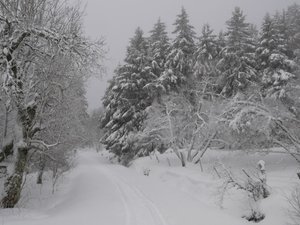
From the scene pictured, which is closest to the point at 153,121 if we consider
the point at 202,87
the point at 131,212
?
the point at 202,87

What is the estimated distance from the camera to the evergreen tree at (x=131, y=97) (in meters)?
34.1

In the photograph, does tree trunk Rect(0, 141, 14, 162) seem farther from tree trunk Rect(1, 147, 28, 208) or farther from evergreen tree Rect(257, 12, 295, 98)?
evergreen tree Rect(257, 12, 295, 98)

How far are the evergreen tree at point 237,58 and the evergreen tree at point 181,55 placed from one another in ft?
15.8

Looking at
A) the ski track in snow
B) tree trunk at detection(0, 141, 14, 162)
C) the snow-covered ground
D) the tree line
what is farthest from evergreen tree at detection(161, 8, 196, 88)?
tree trunk at detection(0, 141, 14, 162)

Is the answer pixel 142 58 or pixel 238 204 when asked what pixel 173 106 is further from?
pixel 238 204

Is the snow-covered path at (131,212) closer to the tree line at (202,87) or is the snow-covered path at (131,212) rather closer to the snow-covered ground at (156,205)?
the snow-covered ground at (156,205)

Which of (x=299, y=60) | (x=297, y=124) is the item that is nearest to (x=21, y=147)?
(x=297, y=124)

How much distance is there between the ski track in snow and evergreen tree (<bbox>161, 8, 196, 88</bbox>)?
16.8m

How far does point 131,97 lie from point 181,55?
24.5ft

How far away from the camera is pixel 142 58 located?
3506cm

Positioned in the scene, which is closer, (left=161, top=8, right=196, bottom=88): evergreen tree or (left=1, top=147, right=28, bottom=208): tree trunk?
(left=1, top=147, right=28, bottom=208): tree trunk

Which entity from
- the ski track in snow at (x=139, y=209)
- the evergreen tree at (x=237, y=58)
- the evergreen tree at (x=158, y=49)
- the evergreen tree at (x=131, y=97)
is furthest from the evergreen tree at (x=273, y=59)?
the ski track in snow at (x=139, y=209)

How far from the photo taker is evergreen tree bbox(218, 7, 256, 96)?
88.3 feet

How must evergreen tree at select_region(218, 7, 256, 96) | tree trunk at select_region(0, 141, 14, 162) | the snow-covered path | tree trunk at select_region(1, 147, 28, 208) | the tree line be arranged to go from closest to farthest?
the snow-covered path
tree trunk at select_region(1, 147, 28, 208)
tree trunk at select_region(0, 141, 14, 162)
the tree line
evergreen tree at select_region(218, 7, 256, 96)
